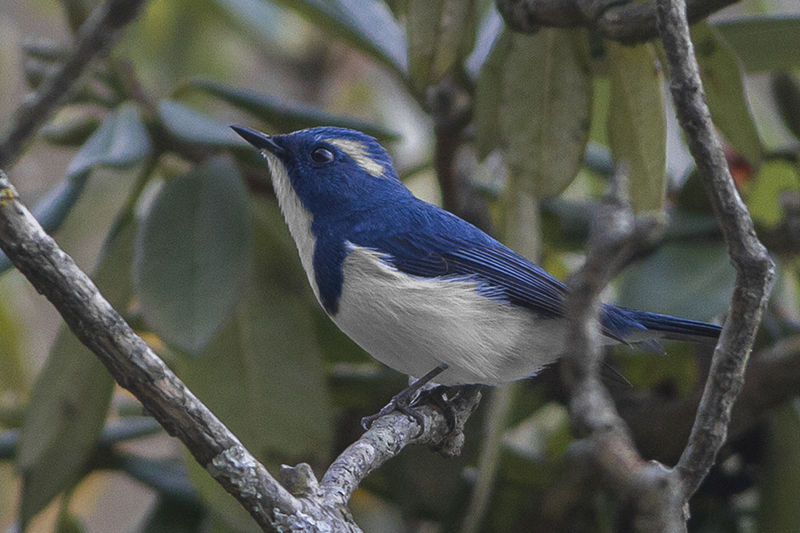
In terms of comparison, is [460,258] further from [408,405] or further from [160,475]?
[160,475]

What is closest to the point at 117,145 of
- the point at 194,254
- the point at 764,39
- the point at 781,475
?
the point at 194,254

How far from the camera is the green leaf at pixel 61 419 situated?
2096 millimetres

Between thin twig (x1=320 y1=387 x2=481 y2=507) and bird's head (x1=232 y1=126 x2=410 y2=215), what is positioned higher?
bird's head (x1=232 y1=126 x2=410 y2=215)

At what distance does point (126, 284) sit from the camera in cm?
223

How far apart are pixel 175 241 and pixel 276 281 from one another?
30 cm

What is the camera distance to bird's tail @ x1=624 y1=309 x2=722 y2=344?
1533 millimetres

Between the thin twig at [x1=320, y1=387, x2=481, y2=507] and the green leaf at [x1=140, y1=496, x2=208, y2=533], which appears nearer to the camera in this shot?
the thin twig at [x1=320, y1=387, x2=481, y2=507]

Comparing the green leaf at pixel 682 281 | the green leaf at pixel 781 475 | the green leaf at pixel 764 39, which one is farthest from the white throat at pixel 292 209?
the green leaf at pixel 781 475

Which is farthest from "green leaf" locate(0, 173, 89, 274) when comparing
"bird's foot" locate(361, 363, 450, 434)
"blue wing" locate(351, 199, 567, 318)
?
"bird's foot" locate(361, 363, 450, 434)

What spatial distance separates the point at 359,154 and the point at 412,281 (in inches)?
13.2

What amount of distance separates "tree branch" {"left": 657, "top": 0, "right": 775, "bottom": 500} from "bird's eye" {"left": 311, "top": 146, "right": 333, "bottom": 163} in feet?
2.74

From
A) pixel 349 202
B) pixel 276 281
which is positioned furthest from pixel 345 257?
pixel 276 281

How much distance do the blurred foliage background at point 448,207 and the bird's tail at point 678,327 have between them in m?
0.20

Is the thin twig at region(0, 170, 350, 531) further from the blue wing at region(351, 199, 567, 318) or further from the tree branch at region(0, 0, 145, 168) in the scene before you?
the tree branch at region(0, 0, 145, 168)
